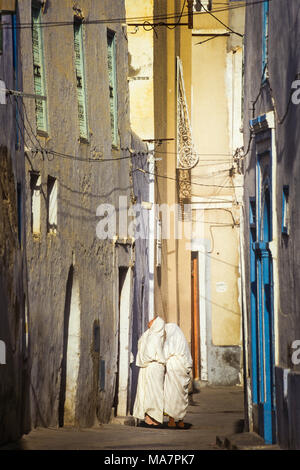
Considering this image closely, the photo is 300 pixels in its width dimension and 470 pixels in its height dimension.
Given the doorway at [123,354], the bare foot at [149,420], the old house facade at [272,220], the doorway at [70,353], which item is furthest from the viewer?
the doorway at [123,354]

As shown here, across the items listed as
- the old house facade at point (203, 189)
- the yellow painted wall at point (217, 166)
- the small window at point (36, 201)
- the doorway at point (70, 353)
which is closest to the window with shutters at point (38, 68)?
the small window at point (36, 201)

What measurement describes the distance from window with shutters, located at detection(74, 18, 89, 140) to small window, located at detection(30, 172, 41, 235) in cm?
260

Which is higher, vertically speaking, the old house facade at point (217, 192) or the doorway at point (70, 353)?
the old house facade at point (217, 192)

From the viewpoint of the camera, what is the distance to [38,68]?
43.4ft

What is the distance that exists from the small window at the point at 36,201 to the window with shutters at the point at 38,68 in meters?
0.71

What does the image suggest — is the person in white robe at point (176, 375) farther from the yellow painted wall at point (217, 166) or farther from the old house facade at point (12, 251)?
the yellow painted wall at point (217, 166)

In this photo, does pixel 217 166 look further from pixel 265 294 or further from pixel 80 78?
pixel 265 294

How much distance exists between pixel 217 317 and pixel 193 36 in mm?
6856

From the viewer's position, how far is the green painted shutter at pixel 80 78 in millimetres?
15383

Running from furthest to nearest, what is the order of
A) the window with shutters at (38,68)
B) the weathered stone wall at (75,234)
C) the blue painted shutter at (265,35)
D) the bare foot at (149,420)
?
the bare foot at (149,420) < the window with shutters at (38,68) < the weathered stone wall at (75,234) < the blue painted shutter at (265,35)

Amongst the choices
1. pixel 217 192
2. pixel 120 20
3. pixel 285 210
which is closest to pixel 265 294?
pixel 285 210

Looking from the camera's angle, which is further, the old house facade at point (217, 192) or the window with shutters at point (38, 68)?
the old house facade at point (217, 192)

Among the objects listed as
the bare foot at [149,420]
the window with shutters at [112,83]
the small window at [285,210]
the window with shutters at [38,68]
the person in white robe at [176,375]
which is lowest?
the bare foot at [149,420]

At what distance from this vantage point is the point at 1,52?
11172 mm
